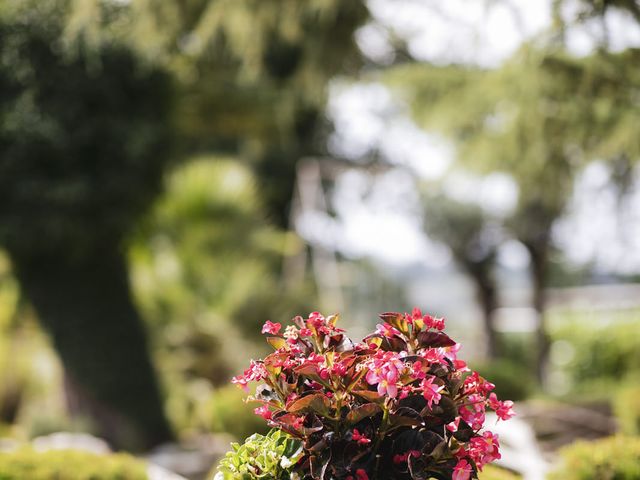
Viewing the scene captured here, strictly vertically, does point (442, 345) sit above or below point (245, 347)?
below

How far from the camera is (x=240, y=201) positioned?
35.7 feet

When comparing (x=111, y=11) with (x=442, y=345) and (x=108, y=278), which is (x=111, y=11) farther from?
(x=442, y=345)

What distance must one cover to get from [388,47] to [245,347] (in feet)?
14.3

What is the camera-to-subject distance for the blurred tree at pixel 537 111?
4641mm

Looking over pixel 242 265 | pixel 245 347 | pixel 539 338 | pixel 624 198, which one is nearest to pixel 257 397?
pixel 624 198

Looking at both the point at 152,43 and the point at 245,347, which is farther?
the point at 245,347

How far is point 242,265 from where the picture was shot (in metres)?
10.5

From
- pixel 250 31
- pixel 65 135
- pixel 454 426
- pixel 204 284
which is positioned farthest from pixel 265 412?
pixel 204 284

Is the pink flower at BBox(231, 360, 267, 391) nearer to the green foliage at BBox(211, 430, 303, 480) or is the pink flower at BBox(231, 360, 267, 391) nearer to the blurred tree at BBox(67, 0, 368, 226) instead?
the green foliage at BBox(211, 430, 303, 480)

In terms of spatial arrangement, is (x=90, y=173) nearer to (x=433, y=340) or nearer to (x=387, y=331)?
(x=387, y=331)

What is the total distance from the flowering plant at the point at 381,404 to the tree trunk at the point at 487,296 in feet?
37.9

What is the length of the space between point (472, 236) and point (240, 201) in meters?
4.76

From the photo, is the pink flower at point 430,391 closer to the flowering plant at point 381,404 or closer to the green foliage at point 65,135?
the flowering plant at point 381,404

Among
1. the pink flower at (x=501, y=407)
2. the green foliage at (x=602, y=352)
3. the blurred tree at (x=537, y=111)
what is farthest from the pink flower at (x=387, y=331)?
the green foliage at (x=602, y=352)
